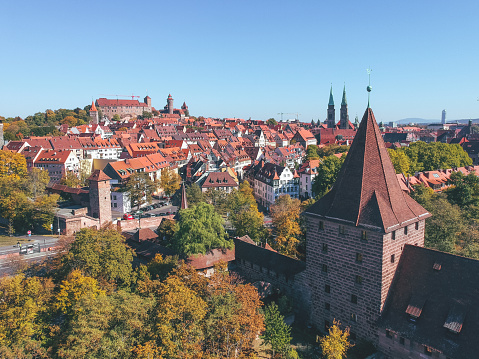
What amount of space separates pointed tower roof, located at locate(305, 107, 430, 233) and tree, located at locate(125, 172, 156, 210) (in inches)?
2069

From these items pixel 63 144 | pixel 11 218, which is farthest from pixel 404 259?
pixel 63 144

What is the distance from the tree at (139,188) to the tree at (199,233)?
122 ft

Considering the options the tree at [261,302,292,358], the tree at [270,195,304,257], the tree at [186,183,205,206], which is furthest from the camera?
the tree at [186,183,205,206]

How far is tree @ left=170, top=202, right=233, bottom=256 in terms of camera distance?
3988 cm

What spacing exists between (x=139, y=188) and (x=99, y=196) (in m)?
12.8

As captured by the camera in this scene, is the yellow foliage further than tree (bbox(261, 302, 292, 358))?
Yes

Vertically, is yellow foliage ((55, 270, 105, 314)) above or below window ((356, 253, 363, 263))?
below

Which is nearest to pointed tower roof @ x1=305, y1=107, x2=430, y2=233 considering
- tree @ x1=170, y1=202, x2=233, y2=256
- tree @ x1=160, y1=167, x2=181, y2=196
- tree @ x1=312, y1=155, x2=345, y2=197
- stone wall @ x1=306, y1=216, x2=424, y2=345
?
stone wall @ x1=306, y1=216, x2=424, y2=345

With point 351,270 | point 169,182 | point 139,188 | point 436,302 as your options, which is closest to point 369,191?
point 351,270

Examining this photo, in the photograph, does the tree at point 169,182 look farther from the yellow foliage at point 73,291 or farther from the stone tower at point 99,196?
the yellow foliage at point 73,291

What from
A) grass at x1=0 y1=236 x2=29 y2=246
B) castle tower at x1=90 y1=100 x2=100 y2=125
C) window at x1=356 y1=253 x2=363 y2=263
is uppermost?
castle tower at x1=90 y1=100 x2=100 y2=125

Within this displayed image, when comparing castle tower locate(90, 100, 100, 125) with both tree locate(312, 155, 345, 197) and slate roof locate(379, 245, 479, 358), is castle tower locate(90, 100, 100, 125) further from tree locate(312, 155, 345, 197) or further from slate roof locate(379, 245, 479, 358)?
slate roof locate(379, 245, 479, 358)

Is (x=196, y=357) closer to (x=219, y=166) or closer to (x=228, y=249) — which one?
(x=228, y=249)

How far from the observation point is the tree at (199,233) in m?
39.9
